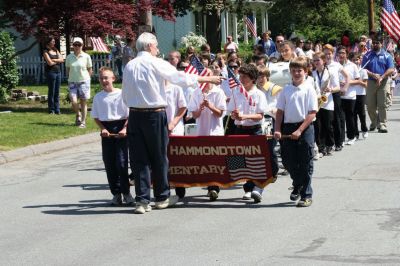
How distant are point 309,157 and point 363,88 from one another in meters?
7.52

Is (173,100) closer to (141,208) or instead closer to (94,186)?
(141,208)

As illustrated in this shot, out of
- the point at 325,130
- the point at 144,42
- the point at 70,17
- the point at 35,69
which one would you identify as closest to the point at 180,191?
the point at 144,42

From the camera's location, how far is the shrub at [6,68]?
24.6 m

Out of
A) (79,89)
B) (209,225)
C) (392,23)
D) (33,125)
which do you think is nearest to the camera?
(209,225)

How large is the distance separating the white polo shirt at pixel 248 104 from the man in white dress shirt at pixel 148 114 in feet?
3.04

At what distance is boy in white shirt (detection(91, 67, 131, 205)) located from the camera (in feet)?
38.4

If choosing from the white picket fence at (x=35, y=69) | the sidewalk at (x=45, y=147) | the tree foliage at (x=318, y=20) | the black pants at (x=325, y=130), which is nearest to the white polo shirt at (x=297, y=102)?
the black pants at (x=325, y=130)

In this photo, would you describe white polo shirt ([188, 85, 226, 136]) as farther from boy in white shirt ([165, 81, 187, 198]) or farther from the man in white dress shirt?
the man in white dress shirt

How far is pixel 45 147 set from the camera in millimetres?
17719

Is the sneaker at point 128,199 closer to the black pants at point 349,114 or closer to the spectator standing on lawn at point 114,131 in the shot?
the spectator standing on lawn at point 114,131

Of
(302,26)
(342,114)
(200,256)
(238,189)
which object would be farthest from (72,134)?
(302,26)

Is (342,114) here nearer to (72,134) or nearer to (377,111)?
(377,111)

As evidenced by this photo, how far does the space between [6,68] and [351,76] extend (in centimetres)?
1006

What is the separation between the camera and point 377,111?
65.0 feet
